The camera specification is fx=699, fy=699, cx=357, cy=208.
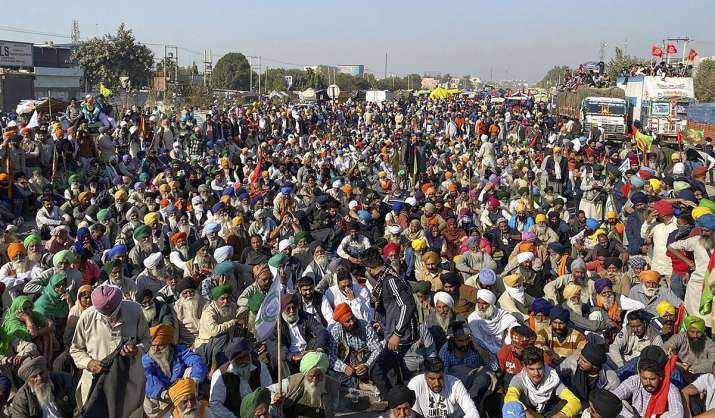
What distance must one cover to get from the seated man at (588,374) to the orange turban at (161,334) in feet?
9.28

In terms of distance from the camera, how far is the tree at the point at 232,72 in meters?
77.8

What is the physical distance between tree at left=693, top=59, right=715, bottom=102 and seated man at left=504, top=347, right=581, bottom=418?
4155cm

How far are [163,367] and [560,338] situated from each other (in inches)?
121

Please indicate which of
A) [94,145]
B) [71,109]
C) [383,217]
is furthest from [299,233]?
[71,109]

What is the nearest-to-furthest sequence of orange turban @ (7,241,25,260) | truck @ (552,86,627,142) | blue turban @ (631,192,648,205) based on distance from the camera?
orange turban @ (7,241,25,260), blue turban @ (631,192,648,205), truck @ (552,86,627,142)

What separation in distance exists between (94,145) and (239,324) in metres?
10.3

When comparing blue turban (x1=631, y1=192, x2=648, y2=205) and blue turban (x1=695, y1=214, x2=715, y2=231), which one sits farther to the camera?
blue turban (x1=631, y1=192, x2=648, y2=205)

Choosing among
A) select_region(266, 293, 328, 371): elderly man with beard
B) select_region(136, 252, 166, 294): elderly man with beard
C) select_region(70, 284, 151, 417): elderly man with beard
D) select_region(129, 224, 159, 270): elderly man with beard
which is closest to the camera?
select_region(70, 284, 151, 417): elderly man with beard

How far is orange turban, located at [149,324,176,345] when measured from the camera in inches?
193

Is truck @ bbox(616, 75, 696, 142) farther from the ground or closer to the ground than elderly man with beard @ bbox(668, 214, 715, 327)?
farther from the ground

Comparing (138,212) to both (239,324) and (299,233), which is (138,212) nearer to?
(299,233)

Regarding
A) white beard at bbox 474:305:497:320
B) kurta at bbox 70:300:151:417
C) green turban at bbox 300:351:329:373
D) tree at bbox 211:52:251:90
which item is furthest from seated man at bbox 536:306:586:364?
tree at bbox 211:52:251:90

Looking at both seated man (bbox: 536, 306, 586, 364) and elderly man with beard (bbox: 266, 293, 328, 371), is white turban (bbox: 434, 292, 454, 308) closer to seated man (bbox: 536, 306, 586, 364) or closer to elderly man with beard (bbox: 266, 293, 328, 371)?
seated man (bbox: 536, 306, 586, 364)

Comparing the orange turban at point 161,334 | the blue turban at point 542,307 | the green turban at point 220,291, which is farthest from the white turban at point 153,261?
the blue turban at point 542,307
